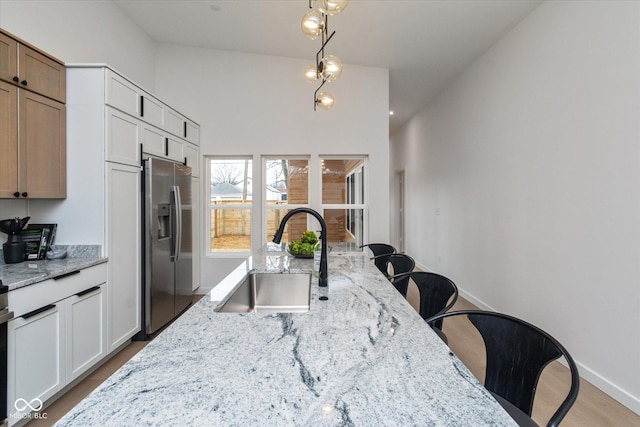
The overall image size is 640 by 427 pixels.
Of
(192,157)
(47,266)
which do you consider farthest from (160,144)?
(47,266)

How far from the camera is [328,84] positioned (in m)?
4.21

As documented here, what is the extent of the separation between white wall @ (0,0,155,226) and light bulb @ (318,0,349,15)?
7.89 feet

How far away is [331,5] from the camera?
5.45 feet

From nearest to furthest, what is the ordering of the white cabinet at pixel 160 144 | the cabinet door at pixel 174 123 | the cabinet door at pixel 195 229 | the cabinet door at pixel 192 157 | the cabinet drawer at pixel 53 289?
the cabinet drawer at pixel 53 289, the white cabinet at pixel 160 144, the cabinet door at pixel 174 123, the cabinet door at pixel 192 157, the cabinet door at pixel 195 229

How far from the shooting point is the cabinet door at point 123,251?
2.49 m

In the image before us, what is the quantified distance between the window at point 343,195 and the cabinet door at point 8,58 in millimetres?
3108

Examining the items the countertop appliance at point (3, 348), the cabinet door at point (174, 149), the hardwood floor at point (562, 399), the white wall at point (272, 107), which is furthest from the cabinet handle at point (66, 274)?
the hardwood floor at point (562, 399)

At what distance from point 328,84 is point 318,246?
322 cm

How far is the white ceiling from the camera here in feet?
9.40

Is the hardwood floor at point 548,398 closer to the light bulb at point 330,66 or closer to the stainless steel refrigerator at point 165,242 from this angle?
the stainless steel refrigerator at point 165,242

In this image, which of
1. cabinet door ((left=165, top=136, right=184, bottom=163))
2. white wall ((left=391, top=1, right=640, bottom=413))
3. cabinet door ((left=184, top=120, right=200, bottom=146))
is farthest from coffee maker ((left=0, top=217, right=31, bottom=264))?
white wall ((left=391, top=1, right=640, bottom=413))

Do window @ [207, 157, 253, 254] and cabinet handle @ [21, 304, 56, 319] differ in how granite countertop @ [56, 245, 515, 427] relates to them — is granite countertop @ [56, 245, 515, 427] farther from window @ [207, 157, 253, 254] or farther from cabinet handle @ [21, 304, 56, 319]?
window @ [207, 157, 253, 254]

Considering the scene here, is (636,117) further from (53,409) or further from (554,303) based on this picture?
(53,409)

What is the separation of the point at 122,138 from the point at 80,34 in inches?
49.7
